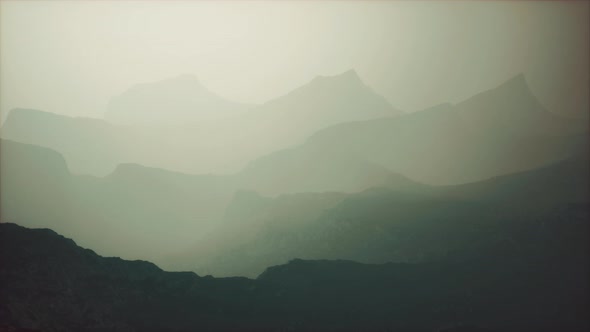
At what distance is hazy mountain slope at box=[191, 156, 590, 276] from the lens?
3738 millimetres

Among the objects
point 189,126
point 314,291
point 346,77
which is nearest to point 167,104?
point 189,126

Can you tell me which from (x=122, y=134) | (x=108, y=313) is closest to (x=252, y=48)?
(x=122, y=134)

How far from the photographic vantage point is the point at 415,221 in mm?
3807

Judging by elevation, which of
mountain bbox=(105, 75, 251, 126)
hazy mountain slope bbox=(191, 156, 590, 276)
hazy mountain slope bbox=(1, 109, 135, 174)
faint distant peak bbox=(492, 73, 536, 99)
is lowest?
hazy mountain slope bbox=(191, 156, 590, 276)

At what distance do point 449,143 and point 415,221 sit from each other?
1.94 ft

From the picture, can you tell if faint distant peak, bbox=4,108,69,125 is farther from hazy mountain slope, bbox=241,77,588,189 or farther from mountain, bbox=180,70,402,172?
hazy mountain slope, bbox=241,77,588,189

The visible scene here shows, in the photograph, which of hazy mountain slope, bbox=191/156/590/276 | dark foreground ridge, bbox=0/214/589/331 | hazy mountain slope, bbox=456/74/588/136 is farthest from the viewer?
hazy mountain slope, bbox=456/74/588/136

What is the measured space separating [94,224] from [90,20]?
1.38 meters

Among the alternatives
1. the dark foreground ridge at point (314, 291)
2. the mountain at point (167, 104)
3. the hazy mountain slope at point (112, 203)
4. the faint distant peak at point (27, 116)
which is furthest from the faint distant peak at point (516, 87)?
the faint distant peak at point (27, 116)

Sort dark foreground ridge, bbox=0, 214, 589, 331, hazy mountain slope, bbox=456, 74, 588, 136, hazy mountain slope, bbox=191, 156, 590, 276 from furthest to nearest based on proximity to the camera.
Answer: hazy mountain slope, bbox=456, 74, 588, 136 < hazy mountain slope, bbox=191, 156, 590, 276 < dark foreground ridge, bbox=0, 214, 589, 331

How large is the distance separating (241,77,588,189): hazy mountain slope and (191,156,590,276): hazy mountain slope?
0.12 metres

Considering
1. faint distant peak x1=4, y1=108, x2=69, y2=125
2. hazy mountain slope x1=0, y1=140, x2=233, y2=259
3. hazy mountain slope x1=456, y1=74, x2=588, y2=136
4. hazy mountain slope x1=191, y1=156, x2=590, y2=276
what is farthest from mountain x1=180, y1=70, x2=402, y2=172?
faint distant peak x1=4, y1=108, x2=69, y2=125

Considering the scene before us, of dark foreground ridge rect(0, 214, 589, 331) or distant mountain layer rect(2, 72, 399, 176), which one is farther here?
distant mountain layer rect(2, 72, 399, 176)

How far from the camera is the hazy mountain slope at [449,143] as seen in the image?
3830 millimetres
